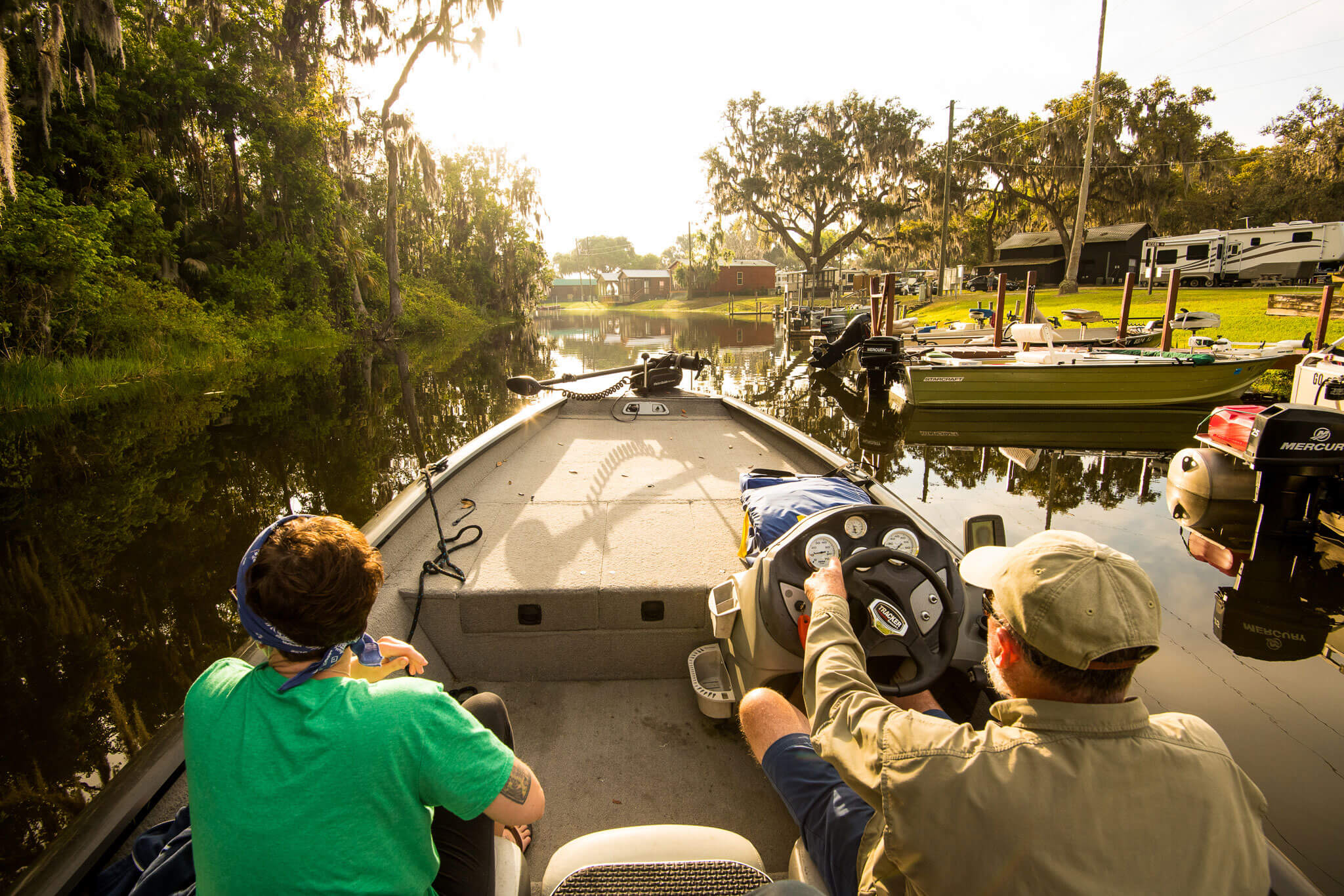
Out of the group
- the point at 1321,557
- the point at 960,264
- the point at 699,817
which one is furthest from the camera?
the point at 960,264

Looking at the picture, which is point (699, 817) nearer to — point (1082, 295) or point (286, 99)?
point (286, 99)

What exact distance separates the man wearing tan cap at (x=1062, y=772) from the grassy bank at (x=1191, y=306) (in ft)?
58.7

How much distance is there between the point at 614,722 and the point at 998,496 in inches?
257

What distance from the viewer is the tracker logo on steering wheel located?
2.08 m

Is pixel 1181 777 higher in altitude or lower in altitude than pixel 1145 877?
higher

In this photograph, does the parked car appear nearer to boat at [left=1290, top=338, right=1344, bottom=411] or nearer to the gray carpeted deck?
boat at [left=1290, top=338, right=1344, bottom=411]

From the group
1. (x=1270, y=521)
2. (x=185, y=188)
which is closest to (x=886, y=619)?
(x=1270, y=521)

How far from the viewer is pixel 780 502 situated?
116 inches

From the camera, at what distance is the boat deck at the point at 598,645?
2.54 meters

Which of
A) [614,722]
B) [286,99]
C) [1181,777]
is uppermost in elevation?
[286,99]

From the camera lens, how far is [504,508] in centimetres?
420

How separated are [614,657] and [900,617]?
4.99 feet

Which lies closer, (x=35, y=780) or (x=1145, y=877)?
(x=1145, y=877)

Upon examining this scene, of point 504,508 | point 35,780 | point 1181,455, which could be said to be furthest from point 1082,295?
Result: point 35,780
